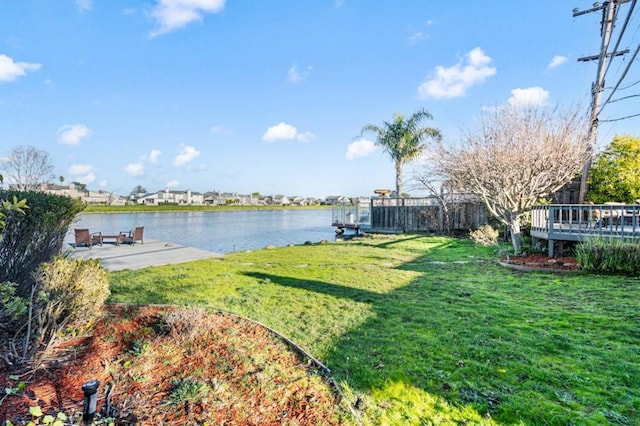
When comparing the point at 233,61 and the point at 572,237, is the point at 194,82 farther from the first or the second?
the point at 572,237

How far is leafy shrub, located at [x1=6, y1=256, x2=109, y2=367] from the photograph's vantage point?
2.74 meters

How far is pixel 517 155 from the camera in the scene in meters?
8.91

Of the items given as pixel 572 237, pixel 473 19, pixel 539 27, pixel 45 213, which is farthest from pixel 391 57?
pixel 45 213

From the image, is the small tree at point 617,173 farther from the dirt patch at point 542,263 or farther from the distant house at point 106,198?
the distant house at point 106,198

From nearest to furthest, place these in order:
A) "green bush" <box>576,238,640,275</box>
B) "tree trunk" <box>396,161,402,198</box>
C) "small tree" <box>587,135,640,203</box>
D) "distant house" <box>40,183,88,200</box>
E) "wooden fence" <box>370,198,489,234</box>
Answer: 1. "distant house" <box>40,183,88,200</box>
2. "green bush" <box>576,238,640,275</box>
3. "small tree" <box>587,135,640,203</box>
4. "wooden fence" <box>370,198,489,234</box>
5. "tree trunk" <box>396,161,402,198</box>

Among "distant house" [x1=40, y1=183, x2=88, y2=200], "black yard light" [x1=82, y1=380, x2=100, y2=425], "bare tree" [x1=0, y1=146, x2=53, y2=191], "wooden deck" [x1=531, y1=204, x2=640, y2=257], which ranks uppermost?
"bare tree" [x1=0, y1=146, x2=53, y2=191]

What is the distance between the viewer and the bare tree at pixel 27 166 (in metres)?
23.3

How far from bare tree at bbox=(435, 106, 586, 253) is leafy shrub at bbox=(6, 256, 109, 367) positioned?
9.47 m

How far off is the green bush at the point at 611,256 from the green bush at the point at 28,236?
9.56 meters

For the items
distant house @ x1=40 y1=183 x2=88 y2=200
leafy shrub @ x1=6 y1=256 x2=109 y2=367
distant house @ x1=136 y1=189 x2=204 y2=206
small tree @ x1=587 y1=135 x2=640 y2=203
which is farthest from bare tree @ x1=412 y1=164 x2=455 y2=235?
distant house @ x1=136 y1=189 x2=204 y2=206

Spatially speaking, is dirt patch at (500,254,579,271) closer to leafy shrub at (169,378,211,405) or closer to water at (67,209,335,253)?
leafy shrub at (169,378,211,405)

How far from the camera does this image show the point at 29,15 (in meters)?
8.37

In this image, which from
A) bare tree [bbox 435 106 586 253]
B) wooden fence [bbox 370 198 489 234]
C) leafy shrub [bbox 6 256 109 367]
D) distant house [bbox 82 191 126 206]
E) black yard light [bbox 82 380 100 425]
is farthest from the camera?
distant house [bbox 82 191 126 206]

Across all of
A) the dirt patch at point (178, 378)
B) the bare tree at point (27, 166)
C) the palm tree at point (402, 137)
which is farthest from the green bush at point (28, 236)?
the bare tree at point (27, 166)
